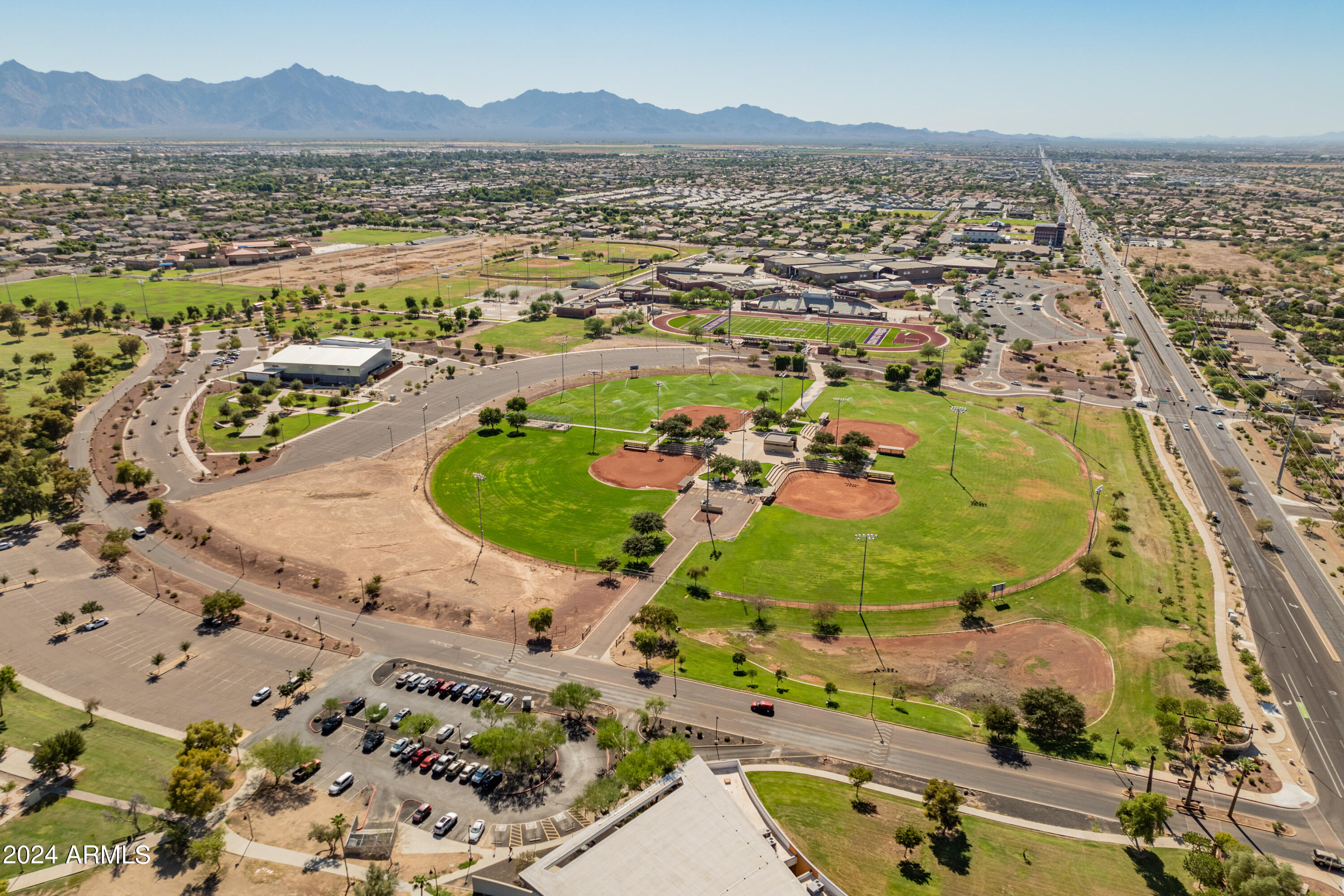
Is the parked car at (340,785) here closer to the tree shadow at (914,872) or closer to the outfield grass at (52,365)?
the tree shadow at (914,872)

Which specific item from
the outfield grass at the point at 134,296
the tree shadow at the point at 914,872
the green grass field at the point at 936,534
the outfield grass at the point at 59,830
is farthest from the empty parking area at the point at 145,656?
the outfield grass at the point at 134,296

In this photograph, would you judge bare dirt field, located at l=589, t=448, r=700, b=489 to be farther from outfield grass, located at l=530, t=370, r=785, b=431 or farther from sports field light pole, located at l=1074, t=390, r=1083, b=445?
sports field light pole, located at l=1074, t=390, r=1083, b=445

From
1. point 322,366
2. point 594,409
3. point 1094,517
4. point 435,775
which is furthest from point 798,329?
point 435,775

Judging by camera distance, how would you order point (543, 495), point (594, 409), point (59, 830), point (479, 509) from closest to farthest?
point (59, 830) → point (479, 509) → point (543, 495) → point (594, 409)

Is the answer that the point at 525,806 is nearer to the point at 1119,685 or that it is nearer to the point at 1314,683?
the point at 1119,685

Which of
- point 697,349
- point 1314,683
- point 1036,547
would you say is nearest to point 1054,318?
point 697,349

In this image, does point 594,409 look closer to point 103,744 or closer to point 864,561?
point 864,561
